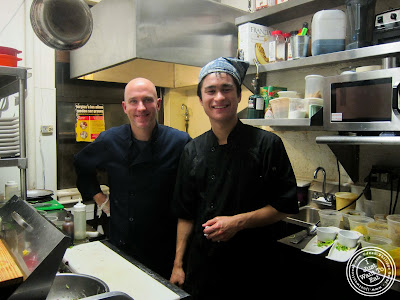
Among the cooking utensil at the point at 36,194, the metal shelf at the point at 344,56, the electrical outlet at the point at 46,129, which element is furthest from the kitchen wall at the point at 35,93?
the metal shelf at the point at 344,56

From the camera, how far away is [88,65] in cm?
265

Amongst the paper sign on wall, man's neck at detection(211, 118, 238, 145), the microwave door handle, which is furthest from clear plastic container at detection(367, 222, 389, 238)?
the paper sign on wall

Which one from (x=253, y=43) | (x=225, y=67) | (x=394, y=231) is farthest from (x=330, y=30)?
(x=394, y=231)

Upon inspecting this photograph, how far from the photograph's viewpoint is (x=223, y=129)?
1.60 metres

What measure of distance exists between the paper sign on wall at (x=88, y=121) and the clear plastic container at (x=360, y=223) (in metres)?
2.55

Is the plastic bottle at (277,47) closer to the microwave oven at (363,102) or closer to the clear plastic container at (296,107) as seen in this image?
the clear plastic container at (296,107)

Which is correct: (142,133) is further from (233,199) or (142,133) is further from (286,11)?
(286,11)

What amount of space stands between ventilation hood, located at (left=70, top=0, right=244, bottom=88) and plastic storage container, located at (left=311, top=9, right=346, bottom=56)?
2.75 ft

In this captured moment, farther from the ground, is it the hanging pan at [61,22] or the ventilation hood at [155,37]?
the ventilation hood at [155,37]

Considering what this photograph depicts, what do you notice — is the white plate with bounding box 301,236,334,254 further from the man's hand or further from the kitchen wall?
the kitchen wall

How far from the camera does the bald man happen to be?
70.8 inches

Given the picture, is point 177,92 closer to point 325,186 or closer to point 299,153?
point 299,153

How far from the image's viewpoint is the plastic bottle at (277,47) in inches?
90.1

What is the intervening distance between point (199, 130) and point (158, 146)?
1745 mm
